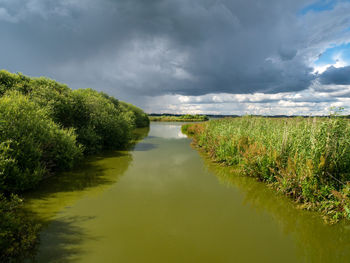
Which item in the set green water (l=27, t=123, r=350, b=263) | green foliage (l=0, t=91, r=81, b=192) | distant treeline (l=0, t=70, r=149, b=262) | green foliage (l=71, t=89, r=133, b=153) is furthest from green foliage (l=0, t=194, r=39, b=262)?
green foliage (l=71, t=89, r=133, b=153)

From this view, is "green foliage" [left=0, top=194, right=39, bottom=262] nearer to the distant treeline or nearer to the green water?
the distant treeline

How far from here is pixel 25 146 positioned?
320 inches

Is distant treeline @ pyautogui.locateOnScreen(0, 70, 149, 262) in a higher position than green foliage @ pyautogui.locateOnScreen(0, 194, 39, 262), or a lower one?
higher

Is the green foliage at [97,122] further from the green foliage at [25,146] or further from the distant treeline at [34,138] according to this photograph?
the green foliage at [25,146]

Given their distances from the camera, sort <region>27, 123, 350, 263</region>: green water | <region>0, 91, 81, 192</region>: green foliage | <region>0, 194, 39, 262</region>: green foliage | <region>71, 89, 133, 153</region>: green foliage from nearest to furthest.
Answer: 1. <region>0, 194, 39, 262</region>: green foliage
2. <region>27, 123, 350, 263</region>: green water
3. <region>0, 91, 81, 192</region>: green foliage
4. <region>71, 89, 133, 153</region>: green foliage

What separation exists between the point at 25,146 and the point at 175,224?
720 centimetres

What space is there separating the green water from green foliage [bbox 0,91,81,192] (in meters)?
0.89

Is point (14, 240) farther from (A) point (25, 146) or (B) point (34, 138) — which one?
(B) point (34, 138)

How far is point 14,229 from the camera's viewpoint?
4.57 m

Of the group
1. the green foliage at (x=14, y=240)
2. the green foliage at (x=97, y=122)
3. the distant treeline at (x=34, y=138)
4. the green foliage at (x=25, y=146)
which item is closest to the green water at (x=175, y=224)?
the green foliage at (x=14, y=240)

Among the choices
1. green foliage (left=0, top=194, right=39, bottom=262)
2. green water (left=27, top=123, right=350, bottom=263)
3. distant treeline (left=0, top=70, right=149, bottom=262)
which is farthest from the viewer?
distant treeline (left=0, top=70, right=149, bottom=262)

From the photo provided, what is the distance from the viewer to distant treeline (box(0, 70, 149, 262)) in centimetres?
473

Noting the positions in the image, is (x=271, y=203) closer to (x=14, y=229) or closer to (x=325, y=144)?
(x=325, y=144)

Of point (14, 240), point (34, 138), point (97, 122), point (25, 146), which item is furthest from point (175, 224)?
point (97, 122)
